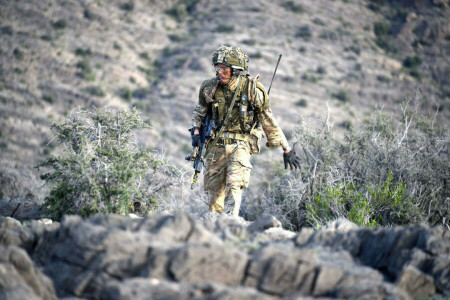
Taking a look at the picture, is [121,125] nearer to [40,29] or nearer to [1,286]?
[1,286]

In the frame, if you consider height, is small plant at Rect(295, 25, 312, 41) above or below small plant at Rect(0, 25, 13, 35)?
above

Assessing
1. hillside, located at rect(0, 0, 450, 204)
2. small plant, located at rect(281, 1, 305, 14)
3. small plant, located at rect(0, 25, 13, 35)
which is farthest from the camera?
small plant, located at rect(281, 1, 305, 14)

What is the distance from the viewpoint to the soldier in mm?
7105

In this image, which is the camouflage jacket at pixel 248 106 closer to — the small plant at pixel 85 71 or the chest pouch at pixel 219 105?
the chest pouch at pixel 219 105

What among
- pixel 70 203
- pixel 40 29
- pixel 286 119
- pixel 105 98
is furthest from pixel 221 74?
pixel 40 29

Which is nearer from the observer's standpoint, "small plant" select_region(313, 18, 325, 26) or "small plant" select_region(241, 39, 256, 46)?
"small plant" select_region(241, 39, 256, 46)

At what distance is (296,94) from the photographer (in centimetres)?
2823

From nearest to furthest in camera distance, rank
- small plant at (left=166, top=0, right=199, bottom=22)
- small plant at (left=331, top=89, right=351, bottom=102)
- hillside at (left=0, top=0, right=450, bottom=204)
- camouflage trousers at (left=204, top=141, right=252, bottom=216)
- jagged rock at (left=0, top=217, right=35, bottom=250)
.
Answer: jagged rock at (left=0, top=217, right=35, bottom=250) < camouflage trousers at (left=204, top=141, right=252, bottom=216) < hillside at (left=0, top=0, right=450, bottom=204) < small plant at (left=331, top=89, right=351, bottom=102) < small plant at (left=166, top=0, right=199, bottom=22)

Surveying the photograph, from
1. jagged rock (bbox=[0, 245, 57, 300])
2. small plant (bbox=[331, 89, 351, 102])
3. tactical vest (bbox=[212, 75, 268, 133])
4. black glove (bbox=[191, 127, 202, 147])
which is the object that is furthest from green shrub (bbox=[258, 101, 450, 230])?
small plant (bbox=[331, 89, 351, 102])

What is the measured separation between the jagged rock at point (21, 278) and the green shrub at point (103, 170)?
274 cm

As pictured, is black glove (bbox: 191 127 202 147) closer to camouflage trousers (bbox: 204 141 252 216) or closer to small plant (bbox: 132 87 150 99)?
camouflage trousers (bbox: 204 141 252 216)

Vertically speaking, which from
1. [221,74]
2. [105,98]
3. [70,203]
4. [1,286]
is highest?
[221,74]

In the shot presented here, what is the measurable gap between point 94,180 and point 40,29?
2662 centimetres

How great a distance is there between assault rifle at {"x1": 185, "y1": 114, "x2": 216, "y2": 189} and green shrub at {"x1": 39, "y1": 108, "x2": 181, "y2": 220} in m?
0.73
